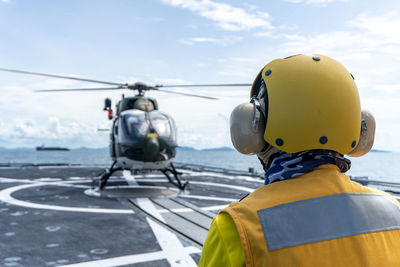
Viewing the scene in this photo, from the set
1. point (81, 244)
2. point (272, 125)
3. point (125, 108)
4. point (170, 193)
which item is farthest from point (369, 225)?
point (125, 108)

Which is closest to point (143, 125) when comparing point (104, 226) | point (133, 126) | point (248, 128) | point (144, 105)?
point (133, 126)

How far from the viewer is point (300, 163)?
1545mm

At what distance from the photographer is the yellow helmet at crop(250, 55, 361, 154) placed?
1533mm

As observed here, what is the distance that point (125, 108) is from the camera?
1194 cm

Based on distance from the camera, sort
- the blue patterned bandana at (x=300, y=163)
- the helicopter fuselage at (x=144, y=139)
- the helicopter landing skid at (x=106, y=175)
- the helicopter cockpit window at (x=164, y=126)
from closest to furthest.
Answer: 1. the blue patterned bandana at (x=300, y=163)
2. the helicopter fuselage at (x=144, y=139)
3. the helicopter cockpit window at (x=164, y=126)
4. the helicopter landing skid at (x=106, y=175)

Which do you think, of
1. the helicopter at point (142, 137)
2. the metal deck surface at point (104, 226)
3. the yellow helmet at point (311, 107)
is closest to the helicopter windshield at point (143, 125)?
the helicopter at point (142, 137)

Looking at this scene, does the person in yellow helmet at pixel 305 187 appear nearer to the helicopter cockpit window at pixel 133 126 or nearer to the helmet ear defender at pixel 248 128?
the helmet ear defender at pixel 248 128

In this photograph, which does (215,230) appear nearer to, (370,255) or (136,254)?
(370,255)

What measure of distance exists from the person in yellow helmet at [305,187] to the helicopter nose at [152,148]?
8764 mm

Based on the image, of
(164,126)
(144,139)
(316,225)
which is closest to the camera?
(316,225)

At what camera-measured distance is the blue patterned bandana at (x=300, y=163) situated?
150cm

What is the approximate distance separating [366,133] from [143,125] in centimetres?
939

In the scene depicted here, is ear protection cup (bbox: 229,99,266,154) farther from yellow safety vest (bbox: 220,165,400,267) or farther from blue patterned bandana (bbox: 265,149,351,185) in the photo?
yellow safety vest (bbox: 220,165,400,267)

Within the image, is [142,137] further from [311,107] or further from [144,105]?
[311,107]
